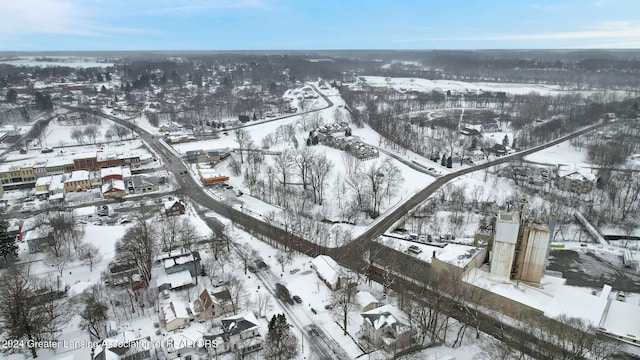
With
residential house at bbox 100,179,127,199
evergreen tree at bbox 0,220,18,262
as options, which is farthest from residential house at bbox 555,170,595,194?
evergreen tree at bbox 0,220,18,262

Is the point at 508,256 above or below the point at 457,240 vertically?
above

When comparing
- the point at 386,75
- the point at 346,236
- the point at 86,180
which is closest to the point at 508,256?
the point at 346,236

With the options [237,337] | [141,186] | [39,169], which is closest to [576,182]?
[237,337]

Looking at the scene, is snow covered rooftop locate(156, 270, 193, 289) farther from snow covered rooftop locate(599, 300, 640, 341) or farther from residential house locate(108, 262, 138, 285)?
snow covered rooftop locate(599, 300, 640, 341)

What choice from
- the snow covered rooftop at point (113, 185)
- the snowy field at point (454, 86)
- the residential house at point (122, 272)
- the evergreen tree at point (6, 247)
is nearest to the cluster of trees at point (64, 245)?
the evergreen tree at point (6, 247)

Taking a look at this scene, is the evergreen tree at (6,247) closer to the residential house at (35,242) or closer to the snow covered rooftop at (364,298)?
the residential house at (35,242)

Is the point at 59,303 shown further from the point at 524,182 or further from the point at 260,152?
the point at 524,182
